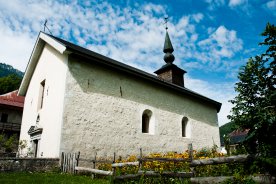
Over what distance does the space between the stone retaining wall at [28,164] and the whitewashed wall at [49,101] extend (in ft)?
1.53

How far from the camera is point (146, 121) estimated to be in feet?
51.2

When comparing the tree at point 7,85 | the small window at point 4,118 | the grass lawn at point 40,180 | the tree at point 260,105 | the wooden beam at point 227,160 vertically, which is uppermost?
the tree at point 7,85

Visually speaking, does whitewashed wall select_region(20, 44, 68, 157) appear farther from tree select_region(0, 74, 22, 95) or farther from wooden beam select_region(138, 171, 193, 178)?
tree select_region(0, 74, 22, 95)

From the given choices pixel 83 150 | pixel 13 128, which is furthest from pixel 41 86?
pixel 13 128

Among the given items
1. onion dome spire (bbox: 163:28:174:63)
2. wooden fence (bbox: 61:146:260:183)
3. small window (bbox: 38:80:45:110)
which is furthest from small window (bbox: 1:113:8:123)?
wooden fence (bbox: 61:146:260:183)

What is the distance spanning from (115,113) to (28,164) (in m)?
5.04

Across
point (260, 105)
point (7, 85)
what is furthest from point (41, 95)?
point (7, 85)

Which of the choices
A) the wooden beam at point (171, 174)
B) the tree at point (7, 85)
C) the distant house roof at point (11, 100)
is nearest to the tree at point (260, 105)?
the wooden beam at point (171, 174)

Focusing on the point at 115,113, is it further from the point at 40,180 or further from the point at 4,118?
the point at 4,118

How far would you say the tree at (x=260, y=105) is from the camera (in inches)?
142

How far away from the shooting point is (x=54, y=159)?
34.7ft

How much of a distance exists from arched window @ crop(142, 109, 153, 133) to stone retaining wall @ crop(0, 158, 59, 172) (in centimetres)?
640

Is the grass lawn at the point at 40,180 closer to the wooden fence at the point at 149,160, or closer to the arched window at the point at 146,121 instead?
the wooden fence at the point at 149,160

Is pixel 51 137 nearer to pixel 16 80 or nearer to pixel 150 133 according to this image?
pixel 150 133
